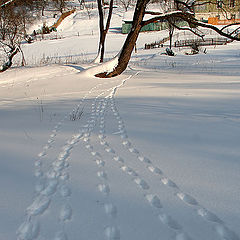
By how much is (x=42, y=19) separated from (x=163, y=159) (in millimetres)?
72196

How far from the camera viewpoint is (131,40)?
984cm

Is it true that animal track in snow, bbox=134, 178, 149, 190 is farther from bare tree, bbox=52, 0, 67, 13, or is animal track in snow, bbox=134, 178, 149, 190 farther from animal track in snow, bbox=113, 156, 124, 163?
bare tree, bbox=52, 0, 67, 13

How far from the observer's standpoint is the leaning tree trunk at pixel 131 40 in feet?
30.7

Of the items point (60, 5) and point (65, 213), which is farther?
point (60, 5)

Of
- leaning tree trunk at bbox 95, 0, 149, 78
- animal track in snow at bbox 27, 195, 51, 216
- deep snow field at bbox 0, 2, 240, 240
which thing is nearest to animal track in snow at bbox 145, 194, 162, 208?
deep snow field at bbox 0, 2, 240, 240

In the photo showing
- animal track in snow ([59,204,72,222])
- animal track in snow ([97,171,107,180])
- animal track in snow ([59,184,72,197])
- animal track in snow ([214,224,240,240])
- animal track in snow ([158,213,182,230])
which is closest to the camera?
animal track in snow ([214,224,240,240])

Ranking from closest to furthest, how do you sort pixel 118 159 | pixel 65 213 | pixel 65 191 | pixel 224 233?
pixel 224 233 → pixel 65 213 → pixel 65 191 → pixel 118 159

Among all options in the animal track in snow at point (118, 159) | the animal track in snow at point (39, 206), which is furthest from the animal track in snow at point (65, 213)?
the animal track in snow at point (118, 159)

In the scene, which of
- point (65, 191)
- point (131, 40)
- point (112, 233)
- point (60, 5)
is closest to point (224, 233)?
point (112, 233)

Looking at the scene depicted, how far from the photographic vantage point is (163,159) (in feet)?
A: 8.88

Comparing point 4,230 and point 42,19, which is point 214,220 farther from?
point 42,19

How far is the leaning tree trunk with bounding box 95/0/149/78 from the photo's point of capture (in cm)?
937

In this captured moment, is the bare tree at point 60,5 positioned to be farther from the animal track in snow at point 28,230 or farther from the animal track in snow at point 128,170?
the animal track in snow at point 28,230

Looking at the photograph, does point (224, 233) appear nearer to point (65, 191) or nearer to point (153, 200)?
point (153, 200)
